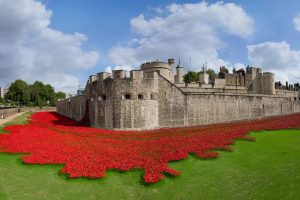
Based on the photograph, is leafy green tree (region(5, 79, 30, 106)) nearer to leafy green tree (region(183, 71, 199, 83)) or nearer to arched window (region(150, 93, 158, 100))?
leafy green tree (region(183, 71, 199, 83))

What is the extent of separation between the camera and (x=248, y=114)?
4144 cm

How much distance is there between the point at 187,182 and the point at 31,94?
388 ft

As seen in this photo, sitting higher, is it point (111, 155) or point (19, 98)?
point (19, 98)

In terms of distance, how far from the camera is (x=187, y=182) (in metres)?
14.1

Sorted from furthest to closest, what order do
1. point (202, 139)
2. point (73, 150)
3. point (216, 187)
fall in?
point (202, 139), point (73, 150), point (216, 187)

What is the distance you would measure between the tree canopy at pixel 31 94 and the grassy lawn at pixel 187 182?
331 feet

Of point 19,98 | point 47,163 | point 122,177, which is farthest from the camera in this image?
point 19,98

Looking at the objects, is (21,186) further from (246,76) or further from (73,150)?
(246,76)

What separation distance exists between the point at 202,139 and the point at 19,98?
342 ft

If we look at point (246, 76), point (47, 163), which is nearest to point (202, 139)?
point (47, 163)

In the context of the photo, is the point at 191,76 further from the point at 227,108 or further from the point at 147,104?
the point at 147,104

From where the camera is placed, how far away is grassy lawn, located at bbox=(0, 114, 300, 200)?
41.7 feet

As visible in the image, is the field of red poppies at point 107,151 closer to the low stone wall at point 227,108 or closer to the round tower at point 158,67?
the low stone wall at point 227,108

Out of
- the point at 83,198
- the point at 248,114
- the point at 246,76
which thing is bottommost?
the point at 83,198
